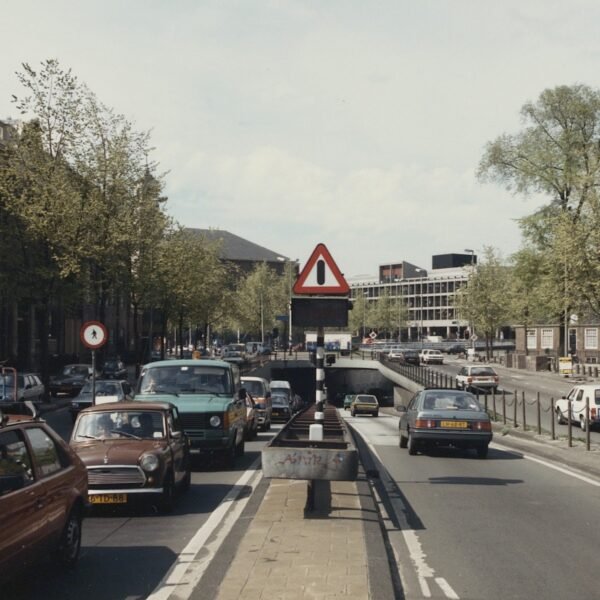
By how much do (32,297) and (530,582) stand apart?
3675cm

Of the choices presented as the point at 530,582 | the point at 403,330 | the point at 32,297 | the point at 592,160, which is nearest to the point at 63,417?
the point at 32,297

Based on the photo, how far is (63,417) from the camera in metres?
35.1

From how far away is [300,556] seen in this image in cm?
852

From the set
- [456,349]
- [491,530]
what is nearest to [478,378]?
[491,530]

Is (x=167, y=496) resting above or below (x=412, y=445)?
above

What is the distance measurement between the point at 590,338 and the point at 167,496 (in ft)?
227

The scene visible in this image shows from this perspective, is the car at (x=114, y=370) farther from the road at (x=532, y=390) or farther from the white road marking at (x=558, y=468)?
the white road marking at (x=558, y=468)

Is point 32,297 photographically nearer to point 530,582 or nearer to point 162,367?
point 162,367

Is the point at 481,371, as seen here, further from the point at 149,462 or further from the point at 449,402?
the point at 149,462

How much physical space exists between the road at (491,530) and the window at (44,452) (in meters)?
3.28

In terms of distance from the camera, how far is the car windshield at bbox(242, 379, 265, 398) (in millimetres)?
30472

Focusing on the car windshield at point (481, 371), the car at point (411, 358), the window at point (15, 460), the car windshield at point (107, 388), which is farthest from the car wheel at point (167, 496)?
the car at point (411, 358)

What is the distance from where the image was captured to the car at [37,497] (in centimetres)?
708

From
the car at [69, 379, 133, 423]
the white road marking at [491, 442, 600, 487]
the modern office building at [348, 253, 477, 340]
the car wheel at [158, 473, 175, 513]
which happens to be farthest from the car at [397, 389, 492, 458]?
the modern office building at [348, 253, 477, 340]
